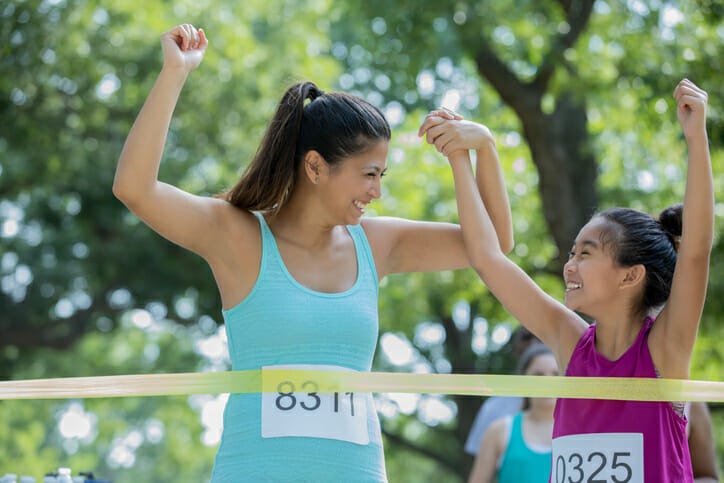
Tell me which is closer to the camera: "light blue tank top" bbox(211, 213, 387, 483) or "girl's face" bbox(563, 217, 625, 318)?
"light blue tank top" bbox(211, 213, 387, 483)

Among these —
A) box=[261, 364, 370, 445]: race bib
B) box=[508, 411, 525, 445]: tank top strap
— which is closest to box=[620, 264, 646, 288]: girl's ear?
box=[261, 364, 370, 445]: race bib

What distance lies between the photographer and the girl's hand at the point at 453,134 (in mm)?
3482

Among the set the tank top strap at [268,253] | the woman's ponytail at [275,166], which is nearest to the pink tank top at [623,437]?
the tank top strap at [268,253]

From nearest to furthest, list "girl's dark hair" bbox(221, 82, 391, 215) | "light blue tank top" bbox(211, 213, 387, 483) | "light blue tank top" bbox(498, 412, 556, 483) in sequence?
1. "light blue tank top" bbox(211, 213, 387, 483)
2. "girl's dark hair" bbox(221, 82, 391, 215)
3. "light blue tank top" bbox(498, 412, 556, 483)

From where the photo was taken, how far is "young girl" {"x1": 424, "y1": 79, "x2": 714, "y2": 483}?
3016 mm

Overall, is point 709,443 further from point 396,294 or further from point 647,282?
point 396,294

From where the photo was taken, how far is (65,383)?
347 cm

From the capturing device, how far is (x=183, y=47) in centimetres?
322

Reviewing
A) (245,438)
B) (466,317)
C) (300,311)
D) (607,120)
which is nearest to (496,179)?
(300,311)

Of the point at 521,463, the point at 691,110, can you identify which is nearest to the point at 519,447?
the point at 521,463

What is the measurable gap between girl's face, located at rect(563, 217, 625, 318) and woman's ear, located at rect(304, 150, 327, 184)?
2.55 ft

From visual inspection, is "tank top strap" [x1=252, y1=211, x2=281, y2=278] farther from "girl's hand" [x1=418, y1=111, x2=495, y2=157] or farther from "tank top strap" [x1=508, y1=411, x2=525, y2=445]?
"tank top strap" [x1=508, y1=411, x2=525, y2=445]

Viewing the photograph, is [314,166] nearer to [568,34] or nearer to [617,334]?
[617,334]

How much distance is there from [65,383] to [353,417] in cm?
94
